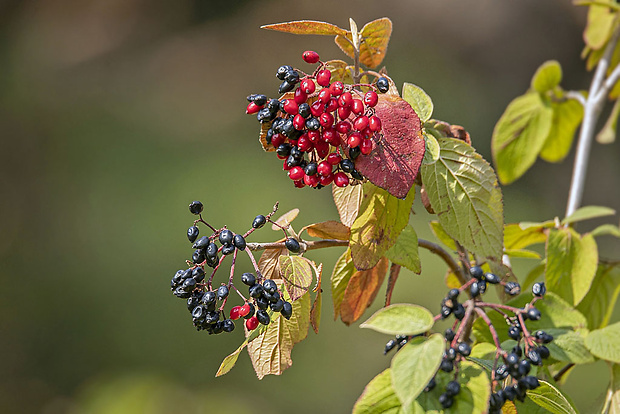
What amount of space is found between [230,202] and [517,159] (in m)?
1.71

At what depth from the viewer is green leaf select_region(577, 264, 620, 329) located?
747 mm

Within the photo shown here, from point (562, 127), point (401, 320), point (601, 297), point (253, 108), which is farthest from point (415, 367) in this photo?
point (562, 127)

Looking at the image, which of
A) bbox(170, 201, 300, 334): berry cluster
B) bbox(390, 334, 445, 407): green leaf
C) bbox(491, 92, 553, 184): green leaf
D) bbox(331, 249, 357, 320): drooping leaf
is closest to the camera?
bbox(390, 334, 445, 407): green leaf

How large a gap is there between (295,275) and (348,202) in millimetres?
93

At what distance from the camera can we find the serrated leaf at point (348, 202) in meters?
0.54

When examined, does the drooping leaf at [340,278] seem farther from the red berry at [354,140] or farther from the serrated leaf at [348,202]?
the red berry at [354,140]

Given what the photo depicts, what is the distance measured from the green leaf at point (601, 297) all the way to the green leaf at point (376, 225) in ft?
1.21

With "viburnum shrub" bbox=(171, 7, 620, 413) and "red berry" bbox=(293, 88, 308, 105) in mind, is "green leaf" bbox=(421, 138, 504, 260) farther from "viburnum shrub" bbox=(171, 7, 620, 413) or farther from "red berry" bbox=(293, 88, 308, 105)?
"red berry" bbox=(293, 88, 308, 105)

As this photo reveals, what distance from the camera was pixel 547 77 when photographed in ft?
2.91

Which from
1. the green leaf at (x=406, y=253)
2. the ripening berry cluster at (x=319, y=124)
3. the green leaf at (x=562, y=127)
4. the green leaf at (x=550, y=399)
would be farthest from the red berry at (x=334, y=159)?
the green leaf at (x=562, y=127)

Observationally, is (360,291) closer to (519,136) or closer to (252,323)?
(252,323)

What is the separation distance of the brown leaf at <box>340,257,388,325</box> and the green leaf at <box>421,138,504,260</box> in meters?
0.11

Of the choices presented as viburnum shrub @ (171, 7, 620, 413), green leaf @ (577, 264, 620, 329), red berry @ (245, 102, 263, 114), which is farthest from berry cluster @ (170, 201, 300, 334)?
green leaf @ (577, 264, 620, 329)

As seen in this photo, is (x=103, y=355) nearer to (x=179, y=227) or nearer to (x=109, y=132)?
(x=179, y=227)
